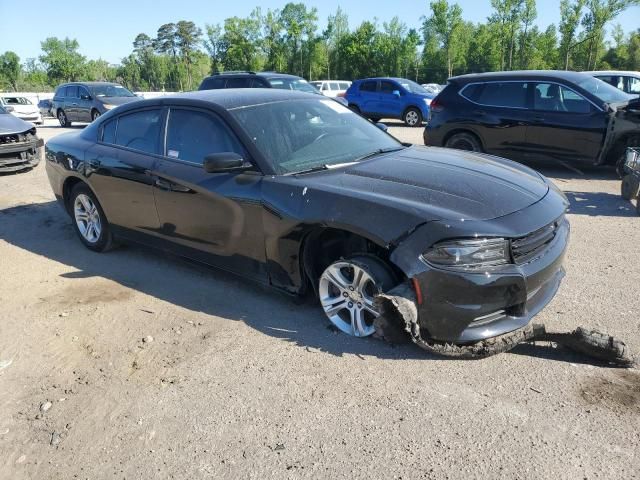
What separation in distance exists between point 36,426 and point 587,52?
4540 cm

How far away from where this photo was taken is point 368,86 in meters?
19.3

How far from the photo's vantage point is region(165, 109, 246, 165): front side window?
4.04m

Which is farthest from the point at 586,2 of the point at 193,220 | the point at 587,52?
the point at 193,220

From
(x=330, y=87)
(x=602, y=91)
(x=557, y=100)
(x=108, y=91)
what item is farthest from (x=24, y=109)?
(x=602, y=91)

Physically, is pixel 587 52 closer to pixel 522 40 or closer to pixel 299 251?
pixel 522 40

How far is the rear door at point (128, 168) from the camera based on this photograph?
4.59m

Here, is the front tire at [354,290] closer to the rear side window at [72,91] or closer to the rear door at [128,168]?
the rear door at [128,168]

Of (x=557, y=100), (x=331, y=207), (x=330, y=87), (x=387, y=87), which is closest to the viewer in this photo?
(x=331, y=207)

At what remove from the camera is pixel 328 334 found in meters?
3.57

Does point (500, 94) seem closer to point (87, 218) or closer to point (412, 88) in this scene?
point (87, 218)

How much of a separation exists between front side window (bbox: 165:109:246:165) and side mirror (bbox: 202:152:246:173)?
0.16 metres

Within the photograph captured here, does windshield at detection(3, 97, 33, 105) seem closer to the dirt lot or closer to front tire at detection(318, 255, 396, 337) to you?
the dirt lot

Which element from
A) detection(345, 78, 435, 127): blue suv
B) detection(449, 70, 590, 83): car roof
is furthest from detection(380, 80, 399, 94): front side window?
detection(449, 70, 590, 83): car roof

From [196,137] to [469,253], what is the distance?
247 centimetres
